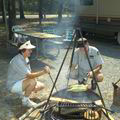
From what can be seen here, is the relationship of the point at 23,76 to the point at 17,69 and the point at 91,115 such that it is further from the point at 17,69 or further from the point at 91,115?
the point at 91,115

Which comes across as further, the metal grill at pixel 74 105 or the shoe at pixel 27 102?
the shoe at pixel 27 102

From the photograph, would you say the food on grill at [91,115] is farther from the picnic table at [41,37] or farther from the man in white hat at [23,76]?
the picnic table at [41,37]

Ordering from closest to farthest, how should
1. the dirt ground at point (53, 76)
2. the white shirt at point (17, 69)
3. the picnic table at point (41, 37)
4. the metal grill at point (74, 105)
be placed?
the metal grill at point (74, 105) → the white shirt at point (17, 69) → the dirt ground at point (53, 76) → the picnic table at point (41, 37)

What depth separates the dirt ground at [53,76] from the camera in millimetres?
4879

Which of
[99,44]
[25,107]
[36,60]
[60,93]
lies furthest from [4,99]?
[99,44]

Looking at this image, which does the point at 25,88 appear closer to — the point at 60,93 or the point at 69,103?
the point at 60,93

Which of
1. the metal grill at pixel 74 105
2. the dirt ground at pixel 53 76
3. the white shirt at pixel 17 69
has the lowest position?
the dirt ground at pixel 53 76

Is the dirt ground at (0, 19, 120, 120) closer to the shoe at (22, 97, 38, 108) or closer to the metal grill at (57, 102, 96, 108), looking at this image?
the shoe at (22, 97, 38, 108)

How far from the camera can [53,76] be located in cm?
695

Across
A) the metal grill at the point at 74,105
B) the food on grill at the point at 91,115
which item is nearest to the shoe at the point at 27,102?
the metal grill at the point at 74,105

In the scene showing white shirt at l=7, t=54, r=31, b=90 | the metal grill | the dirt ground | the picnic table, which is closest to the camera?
the metal grill

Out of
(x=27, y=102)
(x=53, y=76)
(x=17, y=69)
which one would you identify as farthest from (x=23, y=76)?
(x=53, y=76)

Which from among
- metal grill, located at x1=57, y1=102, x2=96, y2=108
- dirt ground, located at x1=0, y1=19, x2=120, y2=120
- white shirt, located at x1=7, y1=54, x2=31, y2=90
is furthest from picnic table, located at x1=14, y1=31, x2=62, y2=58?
metal grill, located at x1=57, y1=102, x2=96, y2=108

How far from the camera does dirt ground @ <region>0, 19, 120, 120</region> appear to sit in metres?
4.88
